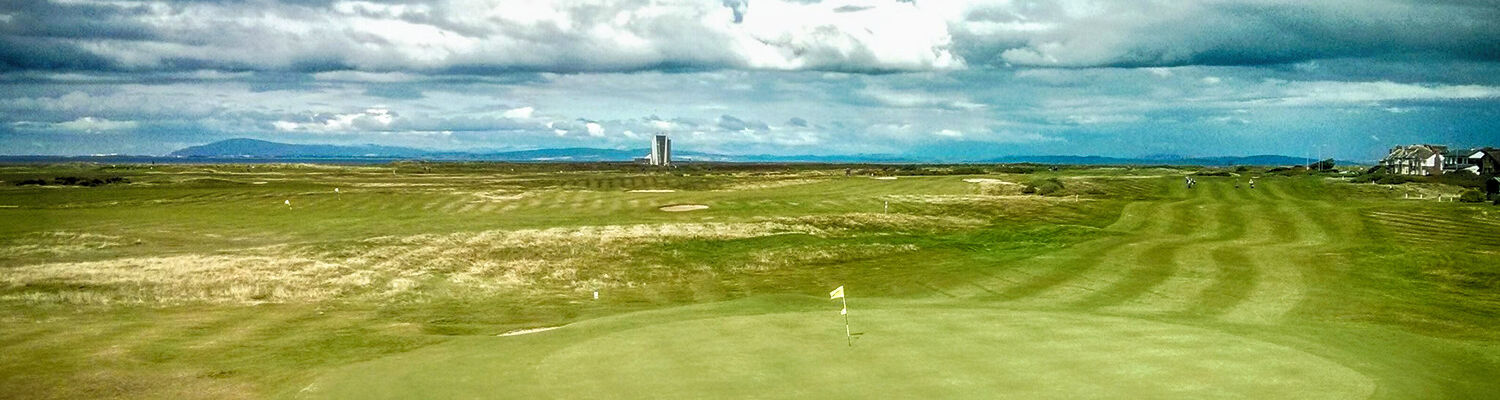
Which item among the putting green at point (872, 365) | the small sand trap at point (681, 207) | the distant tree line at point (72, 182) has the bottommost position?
the putting green at point (872, 365)

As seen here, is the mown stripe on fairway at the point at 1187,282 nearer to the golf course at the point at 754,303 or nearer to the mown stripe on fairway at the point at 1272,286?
the golf course at the point at 754,303

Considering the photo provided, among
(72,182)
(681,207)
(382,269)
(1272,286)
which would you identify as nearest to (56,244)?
(382,269)

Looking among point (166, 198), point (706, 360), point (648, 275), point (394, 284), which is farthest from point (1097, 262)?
point (166, 198)

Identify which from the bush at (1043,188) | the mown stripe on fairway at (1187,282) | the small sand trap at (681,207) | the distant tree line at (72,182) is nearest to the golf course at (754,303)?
the mown stripe on fairway at (1187,282)

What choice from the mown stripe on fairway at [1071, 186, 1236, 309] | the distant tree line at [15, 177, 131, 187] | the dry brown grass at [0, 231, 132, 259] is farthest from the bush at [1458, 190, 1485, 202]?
the distant tree line at [15, 177, 131, 187]

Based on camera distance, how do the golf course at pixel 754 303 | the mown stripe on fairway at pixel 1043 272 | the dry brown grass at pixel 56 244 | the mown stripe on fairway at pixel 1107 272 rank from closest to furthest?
1. the golf course at pixel 754 303
2. the mown stripe on fairway at pixel 1107 272
3. the mown stripe on fairway at pixel 1043 272
4. the dry brown grass at pixel 56 244

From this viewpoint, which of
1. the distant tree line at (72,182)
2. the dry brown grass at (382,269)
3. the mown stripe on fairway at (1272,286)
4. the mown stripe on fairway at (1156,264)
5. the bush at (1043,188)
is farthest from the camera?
the distant tree line at (72,182)

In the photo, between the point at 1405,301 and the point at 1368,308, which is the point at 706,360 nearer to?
the point at 1368,308
